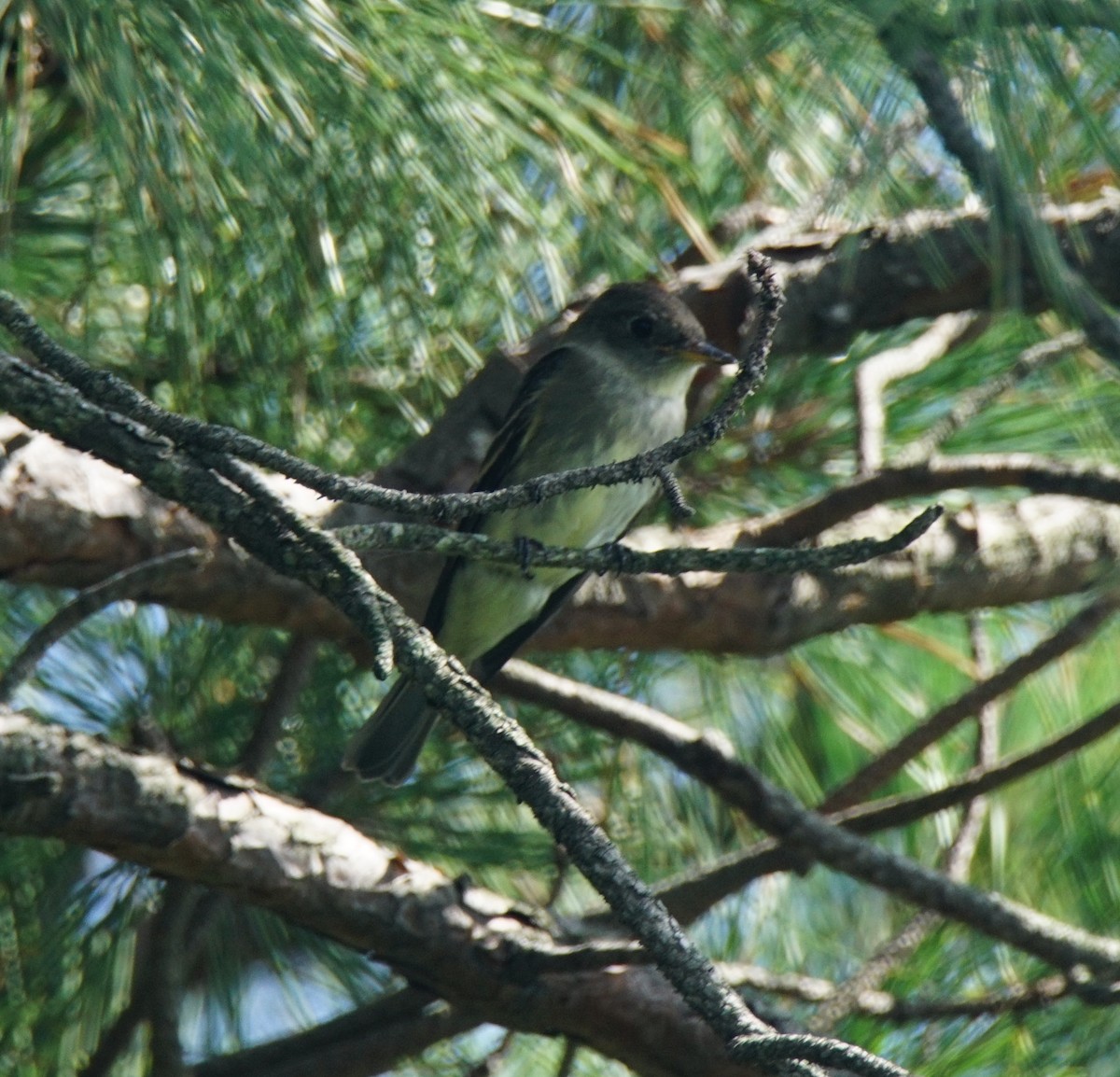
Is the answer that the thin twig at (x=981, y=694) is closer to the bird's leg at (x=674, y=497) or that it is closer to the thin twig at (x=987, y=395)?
the thin twig at (x=987, y=395)

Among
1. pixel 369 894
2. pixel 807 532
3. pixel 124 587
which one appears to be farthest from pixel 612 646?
pixel 124 587

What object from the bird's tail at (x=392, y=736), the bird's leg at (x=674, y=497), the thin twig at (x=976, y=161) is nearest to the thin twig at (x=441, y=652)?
the bird's leg at (x=674, y=497)

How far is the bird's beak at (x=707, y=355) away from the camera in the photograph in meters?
2.81

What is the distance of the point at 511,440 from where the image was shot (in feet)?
9.93

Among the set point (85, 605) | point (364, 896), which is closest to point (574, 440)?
point (364, 896)

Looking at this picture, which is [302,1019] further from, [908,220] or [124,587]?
[908,220]

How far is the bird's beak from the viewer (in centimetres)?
281

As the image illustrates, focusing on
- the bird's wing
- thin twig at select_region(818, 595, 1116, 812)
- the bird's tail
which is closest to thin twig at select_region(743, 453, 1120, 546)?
thin twig at select_region(818, 595, 1116, 812)

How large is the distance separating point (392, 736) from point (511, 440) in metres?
0.63

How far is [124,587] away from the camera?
1.99 metres

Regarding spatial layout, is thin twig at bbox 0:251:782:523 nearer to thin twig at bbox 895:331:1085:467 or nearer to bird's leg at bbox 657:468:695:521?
bird's leg at bbox 657:468:695:521

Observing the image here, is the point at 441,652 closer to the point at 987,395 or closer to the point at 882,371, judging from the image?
the point at 987,395

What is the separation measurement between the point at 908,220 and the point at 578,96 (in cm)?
57

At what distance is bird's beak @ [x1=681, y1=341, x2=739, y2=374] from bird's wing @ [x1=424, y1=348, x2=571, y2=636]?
0.90 ft
